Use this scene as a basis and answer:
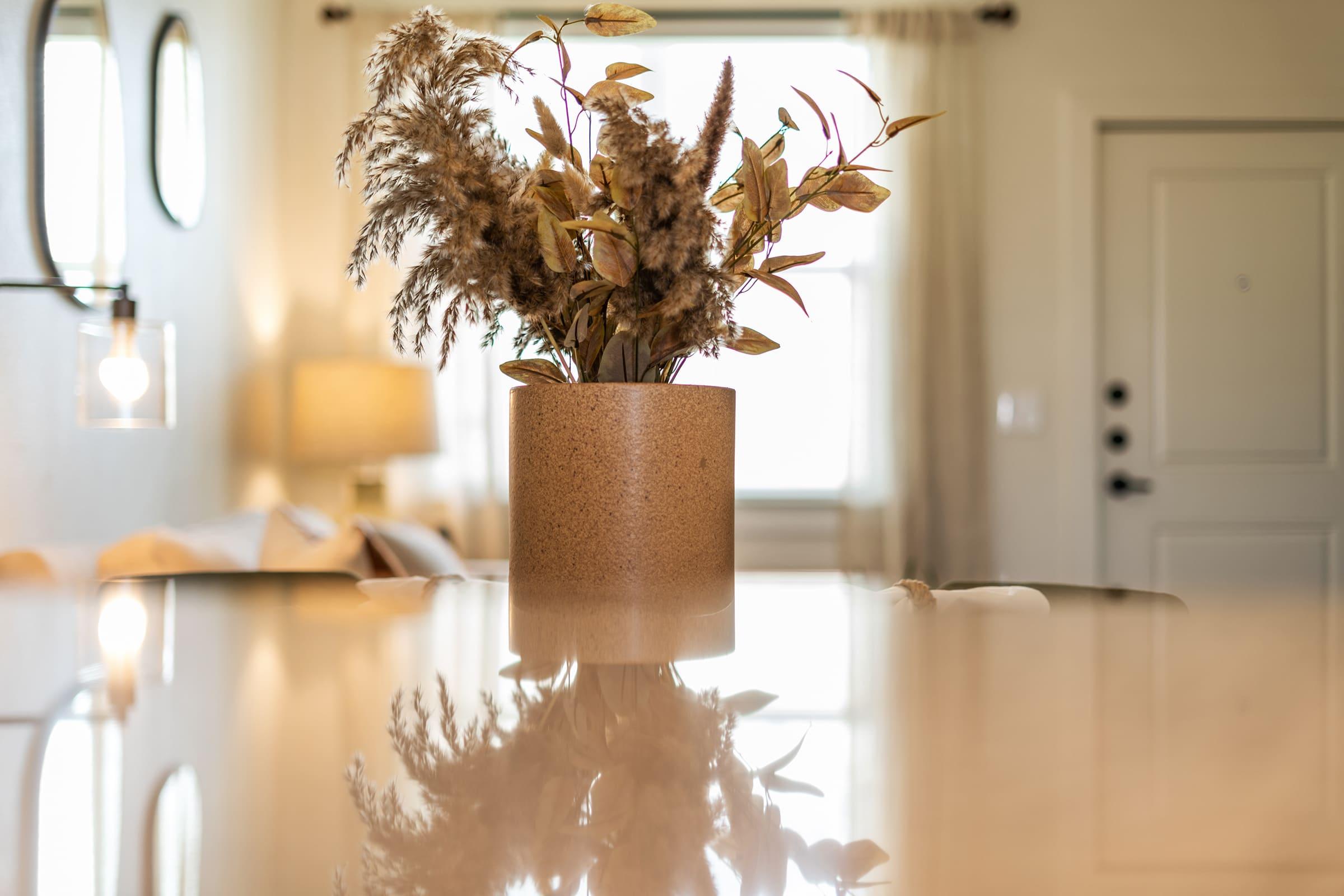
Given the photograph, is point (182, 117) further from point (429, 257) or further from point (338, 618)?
point (338, 618)

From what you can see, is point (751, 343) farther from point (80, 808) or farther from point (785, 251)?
point (785, 251)

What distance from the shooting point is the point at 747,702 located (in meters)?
0.38

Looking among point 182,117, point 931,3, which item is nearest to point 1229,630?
point 182,117

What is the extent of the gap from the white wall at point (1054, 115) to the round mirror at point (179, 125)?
8.62ft

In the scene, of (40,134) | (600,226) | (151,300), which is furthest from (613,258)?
(151,300)

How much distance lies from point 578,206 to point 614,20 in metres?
0.15

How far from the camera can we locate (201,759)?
297 millimetres

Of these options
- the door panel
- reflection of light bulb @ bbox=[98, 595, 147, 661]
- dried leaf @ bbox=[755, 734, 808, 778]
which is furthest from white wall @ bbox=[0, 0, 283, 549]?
the door panel

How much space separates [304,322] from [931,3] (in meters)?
2.55

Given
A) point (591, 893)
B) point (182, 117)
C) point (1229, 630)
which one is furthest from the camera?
point (182, 117)

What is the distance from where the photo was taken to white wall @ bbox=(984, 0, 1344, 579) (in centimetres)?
377

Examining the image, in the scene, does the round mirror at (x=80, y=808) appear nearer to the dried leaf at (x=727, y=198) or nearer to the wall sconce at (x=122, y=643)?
the wall sconce at (x=122, y=643)

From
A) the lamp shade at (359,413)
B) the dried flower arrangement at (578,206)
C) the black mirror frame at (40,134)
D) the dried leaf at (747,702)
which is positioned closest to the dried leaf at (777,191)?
the dried flower arrangement at (578,206)

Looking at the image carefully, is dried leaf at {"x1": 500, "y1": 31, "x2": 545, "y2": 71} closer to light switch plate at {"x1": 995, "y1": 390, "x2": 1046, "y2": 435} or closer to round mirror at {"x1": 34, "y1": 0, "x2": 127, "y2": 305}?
round mirror at {"x1": 34, "y1": 0, "x2": 127, "y2": 305}
